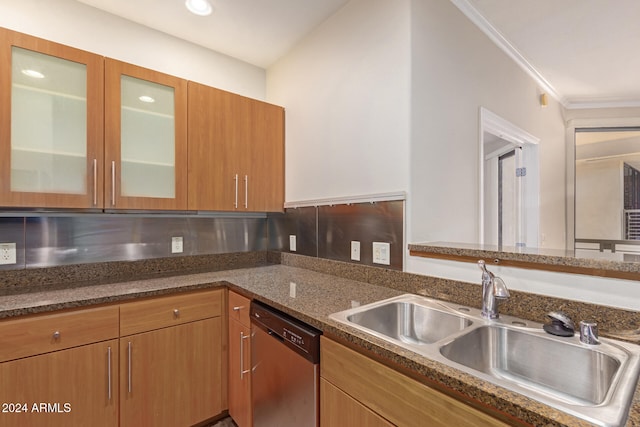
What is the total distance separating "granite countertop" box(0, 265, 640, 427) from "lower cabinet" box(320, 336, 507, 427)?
28 millimetres

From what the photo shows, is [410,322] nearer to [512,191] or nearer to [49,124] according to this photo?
[49,124]

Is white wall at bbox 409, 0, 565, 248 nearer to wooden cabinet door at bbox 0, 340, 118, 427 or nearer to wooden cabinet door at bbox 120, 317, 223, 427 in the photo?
wooden cabinet door at bbox 120, 317, 223, 427

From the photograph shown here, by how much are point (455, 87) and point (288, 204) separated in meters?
1.39

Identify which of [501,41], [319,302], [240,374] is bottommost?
[240,374]

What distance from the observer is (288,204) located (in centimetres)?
232

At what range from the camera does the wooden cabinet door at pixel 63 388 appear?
122 cm

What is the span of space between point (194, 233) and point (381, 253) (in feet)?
4.61

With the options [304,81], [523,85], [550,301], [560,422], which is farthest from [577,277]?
[523,85]

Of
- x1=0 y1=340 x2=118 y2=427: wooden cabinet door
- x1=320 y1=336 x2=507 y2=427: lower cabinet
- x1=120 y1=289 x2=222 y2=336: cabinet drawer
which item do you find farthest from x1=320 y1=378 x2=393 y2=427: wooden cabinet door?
x1=0 y1=340 x2=118 y2=427: wooden cabinet door

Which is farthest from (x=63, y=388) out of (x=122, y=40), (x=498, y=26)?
(x=498, y=26)

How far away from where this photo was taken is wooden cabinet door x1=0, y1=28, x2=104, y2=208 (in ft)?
4.59

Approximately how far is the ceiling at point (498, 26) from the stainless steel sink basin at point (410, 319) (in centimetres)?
179

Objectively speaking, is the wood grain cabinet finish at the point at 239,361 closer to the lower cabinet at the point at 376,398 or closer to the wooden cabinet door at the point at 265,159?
the lower cabinet at the point at 376,398

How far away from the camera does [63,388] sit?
131 cm
